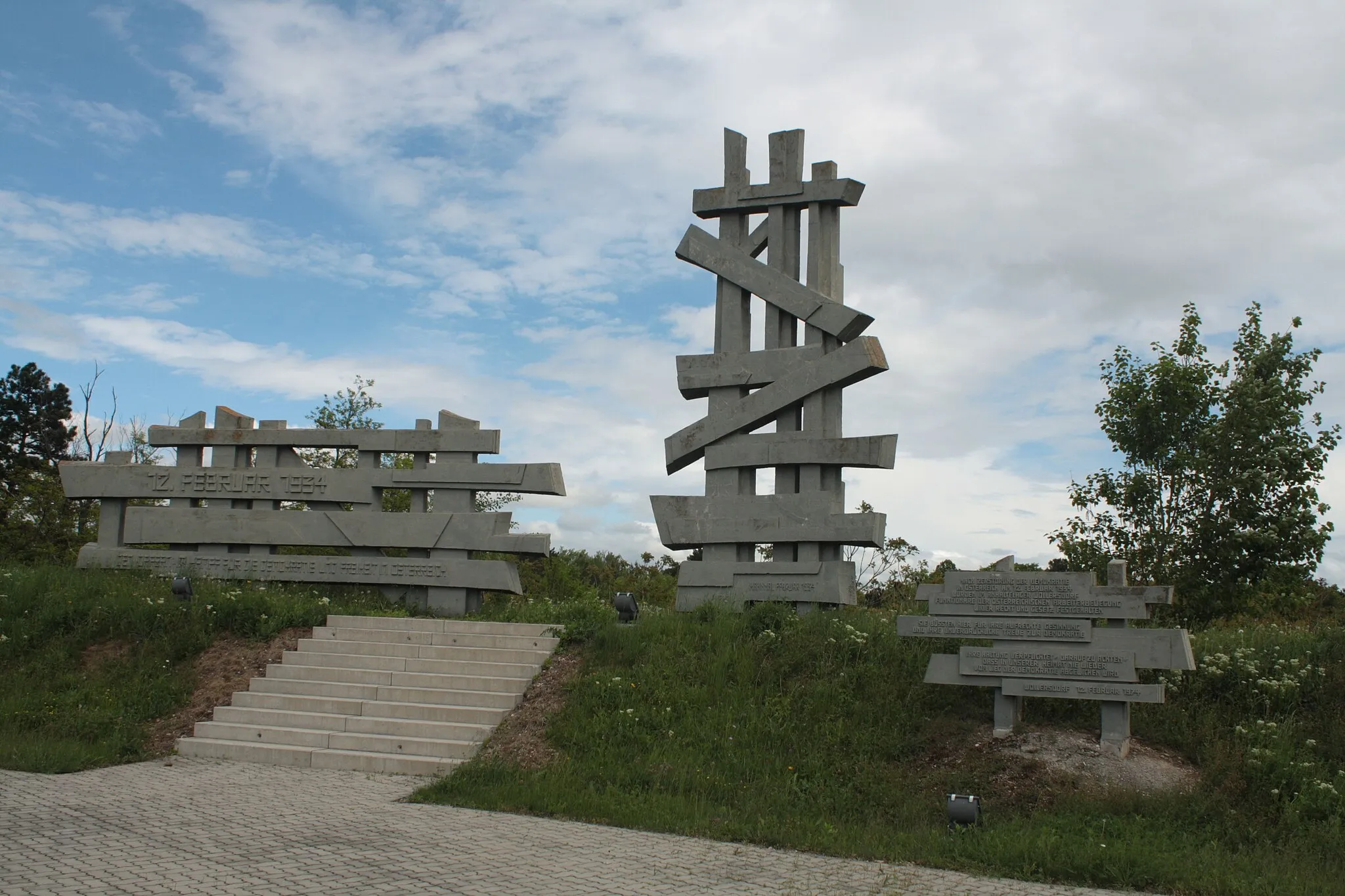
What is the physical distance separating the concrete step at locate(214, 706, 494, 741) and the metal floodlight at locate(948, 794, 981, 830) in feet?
16.7

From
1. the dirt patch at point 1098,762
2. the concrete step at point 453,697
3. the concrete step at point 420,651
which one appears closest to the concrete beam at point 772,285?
the concrete step at point 420,651

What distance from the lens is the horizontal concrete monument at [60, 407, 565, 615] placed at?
54.6 ft

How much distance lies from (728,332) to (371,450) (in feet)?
19.4

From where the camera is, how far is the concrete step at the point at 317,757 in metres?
11.5

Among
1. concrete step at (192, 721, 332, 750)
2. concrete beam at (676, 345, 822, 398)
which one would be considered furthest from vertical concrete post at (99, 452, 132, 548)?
concrete beam at (676, 345, 822, 398)

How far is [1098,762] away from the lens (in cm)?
1042

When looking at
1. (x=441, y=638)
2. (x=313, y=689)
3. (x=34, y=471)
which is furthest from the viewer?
(x=34, y=471)

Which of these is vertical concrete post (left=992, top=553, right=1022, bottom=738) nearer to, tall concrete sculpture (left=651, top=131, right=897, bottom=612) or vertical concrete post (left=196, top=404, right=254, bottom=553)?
tall concrete sculpture (left=651, top=131, right=897, bottom=612)

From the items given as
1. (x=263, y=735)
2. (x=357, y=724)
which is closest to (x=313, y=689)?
(x=263, y=735)

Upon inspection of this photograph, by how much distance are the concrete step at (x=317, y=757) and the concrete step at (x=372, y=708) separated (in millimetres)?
722

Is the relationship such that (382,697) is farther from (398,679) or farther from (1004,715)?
(1004,715)

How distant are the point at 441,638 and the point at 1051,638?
300 inches

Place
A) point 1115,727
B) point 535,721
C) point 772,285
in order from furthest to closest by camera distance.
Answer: point 772,285
point 535,721
point 1115,727

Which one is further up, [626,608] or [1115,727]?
[626,608]
